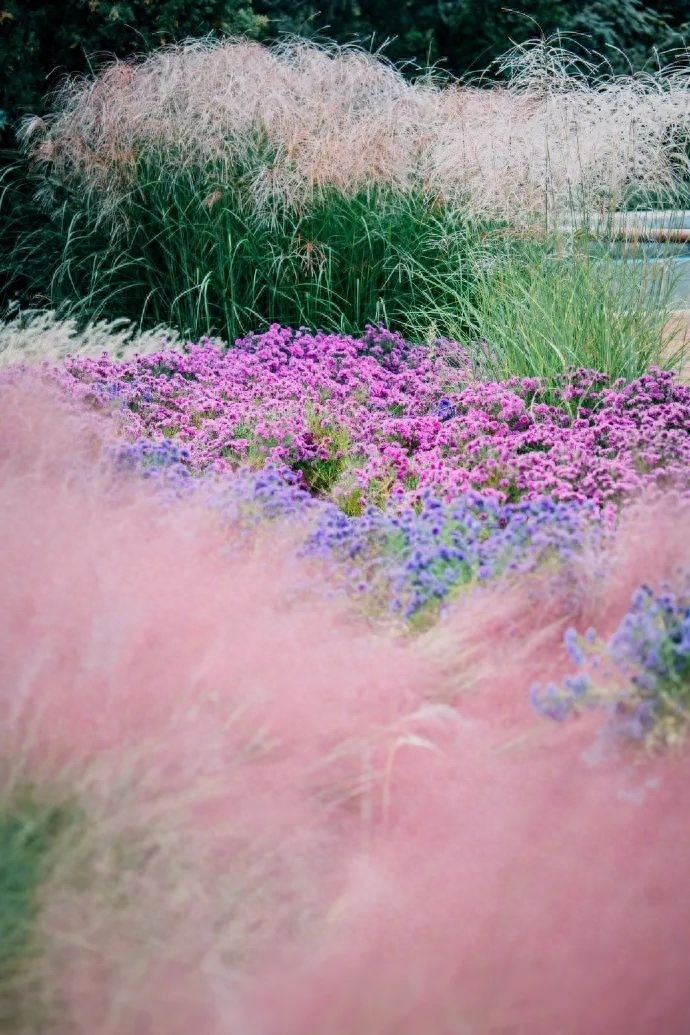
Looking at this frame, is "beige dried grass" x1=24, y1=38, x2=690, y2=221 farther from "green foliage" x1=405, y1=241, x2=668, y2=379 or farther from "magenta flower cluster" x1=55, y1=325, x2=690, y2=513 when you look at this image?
"magenta flower cluster" x1=55, y1=325, x2=690, y2=513

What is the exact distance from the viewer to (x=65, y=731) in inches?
69.2

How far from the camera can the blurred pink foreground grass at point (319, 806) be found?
1.45m

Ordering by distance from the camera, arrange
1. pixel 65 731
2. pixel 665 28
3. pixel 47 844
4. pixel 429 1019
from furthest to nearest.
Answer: pixel 665 28, pixel 65 731, pixel 47 844, pixel 429 1019

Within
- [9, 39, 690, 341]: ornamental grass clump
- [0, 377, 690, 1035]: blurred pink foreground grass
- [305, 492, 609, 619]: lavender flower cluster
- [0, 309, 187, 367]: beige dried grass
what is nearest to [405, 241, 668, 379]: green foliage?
[9, 39, 690, 341]: ornamental grass clump

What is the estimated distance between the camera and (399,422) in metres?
4.20

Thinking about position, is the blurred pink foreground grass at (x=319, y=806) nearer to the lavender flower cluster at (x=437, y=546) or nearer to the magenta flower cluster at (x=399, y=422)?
the lavender flower cluster at (x=437, y=546)

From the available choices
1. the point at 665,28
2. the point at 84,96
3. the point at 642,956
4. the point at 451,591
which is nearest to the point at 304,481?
the point at 451,591

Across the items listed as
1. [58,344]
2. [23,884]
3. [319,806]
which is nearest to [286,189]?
[58,344]

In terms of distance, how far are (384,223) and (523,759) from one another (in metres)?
4.89

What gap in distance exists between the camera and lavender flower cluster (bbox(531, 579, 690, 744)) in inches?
72.4

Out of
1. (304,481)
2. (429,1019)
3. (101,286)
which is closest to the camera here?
(429,1019)

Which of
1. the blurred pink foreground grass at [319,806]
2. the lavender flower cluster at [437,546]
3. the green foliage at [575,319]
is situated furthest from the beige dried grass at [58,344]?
the blurred pink foreground grass at [319,806]

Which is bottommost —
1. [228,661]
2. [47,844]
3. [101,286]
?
[101,286]

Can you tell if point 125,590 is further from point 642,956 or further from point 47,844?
point 642,956
